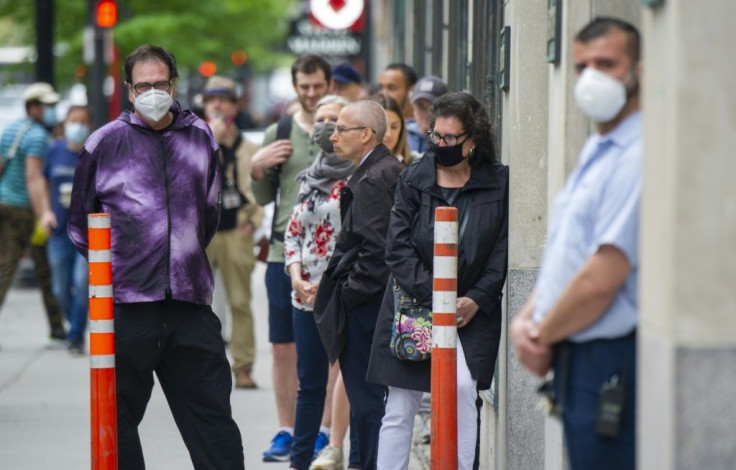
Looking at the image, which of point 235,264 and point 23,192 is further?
point 23,192

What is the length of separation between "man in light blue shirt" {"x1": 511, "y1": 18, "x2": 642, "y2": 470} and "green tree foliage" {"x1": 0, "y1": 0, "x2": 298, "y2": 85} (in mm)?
18595

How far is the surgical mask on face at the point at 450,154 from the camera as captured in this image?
5996 millimetres

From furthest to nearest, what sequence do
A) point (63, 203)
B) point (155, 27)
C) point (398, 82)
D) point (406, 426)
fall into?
1. point (155, 27)
2. point (63, 203)
3. point (398, 82)
4. point (406, 426)

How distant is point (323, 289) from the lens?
676 cm

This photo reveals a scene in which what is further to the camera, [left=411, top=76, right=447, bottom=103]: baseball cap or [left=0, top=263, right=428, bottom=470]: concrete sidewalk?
[left=411, top=76, right=447, bottom=103]: baseball cap

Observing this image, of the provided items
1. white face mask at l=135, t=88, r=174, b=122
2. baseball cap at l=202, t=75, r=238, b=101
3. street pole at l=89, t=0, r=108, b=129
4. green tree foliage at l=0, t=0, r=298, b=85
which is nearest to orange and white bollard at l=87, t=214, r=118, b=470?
white face mask at l=135, t=88, r=174, b=122

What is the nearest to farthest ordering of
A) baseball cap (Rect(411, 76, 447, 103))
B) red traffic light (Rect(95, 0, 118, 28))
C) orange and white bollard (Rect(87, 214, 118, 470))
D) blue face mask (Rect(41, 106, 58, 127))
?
1. orange and white bollard (Rect(87, 214, 118, 470))
2. baseball cap (Rect(411, 76, 447, 103))
3. blue face mask (Rect(41, 106, 58, 127))
4. red traffic light (Rect(95, 0, 118, 28))

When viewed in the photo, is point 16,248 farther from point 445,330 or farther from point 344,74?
point 445,330

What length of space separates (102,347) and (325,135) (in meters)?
2.11

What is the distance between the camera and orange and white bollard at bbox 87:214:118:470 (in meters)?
5.54

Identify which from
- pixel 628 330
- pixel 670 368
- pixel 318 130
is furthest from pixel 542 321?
pixel 318 130

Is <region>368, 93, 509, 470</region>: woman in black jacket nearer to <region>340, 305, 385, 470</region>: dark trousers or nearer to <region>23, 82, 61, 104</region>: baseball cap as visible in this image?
<region>340, 305, 385, 470</region>: dark trousers

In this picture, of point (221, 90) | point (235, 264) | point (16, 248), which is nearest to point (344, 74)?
point (221, 90)

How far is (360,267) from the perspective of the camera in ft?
21.5
